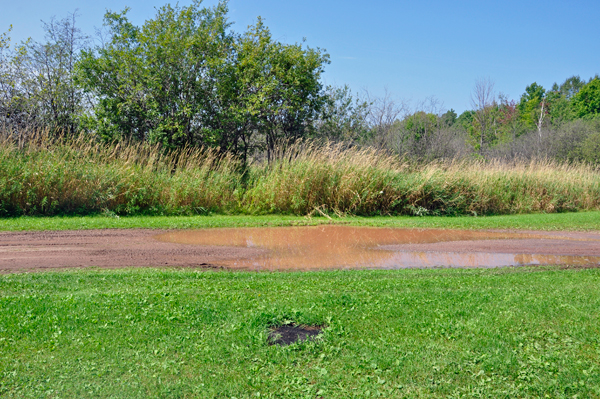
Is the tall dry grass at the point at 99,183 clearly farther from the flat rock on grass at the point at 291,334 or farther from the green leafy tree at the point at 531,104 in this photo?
the green leafy tree at the point at 531,104

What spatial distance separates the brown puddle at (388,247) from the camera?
9203 millimetres

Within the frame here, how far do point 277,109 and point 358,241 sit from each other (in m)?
11.4

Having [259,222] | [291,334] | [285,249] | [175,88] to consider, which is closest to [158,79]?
[175,88]

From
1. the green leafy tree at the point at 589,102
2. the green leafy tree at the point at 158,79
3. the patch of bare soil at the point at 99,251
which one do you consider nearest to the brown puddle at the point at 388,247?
the patch of bare soil at the point at 99,251

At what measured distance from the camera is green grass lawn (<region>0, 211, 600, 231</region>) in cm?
1196

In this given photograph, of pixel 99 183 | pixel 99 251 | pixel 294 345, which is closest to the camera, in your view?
pixel 294 345

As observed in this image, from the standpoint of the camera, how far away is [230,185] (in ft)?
53.9

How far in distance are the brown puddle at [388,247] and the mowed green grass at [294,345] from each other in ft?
8.12

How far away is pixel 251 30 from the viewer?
864 inches

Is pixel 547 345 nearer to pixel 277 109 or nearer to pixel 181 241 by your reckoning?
pixel 181 241

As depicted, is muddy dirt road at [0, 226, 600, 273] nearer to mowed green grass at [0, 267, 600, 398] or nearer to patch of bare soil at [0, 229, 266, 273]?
patch of bare soil at [0, 229, 266, 273]

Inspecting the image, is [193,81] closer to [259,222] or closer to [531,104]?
[259,222]

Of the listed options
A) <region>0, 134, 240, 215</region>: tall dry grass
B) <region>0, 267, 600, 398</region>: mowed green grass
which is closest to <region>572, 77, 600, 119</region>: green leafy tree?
<region>0, 134, 240, 215</region>: tall dry grass

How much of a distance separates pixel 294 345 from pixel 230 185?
12462 millimetres
